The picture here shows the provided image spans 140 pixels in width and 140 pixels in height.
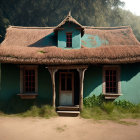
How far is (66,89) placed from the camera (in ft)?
31.0

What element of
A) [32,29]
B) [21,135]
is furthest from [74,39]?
[21,135]

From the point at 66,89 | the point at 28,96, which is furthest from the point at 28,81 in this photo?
the point at 66,89

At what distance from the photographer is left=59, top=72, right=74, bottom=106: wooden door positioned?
934 centimetres

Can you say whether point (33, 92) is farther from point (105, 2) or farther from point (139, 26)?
point (139, 26)

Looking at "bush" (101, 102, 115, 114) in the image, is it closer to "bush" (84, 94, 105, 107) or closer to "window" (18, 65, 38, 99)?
"bush" (84, 94, 105, 107)

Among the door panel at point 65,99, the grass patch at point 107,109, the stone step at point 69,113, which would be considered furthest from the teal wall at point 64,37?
the stone step at point 69,113

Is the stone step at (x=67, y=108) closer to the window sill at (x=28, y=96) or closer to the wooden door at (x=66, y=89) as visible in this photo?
the wooden door at (x=66, y=89)

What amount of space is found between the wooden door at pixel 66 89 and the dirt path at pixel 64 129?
6.32 feet

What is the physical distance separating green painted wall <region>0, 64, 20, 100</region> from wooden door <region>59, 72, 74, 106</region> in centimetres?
306

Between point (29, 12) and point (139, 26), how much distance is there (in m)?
33.0

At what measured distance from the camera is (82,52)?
28.8 feet

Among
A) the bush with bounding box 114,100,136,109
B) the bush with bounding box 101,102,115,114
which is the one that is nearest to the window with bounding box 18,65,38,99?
the bush with bounding box 101,102,115,114

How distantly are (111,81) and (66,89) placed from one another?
10.7 ft

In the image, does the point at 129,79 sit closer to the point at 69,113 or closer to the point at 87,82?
the point at 87,82
